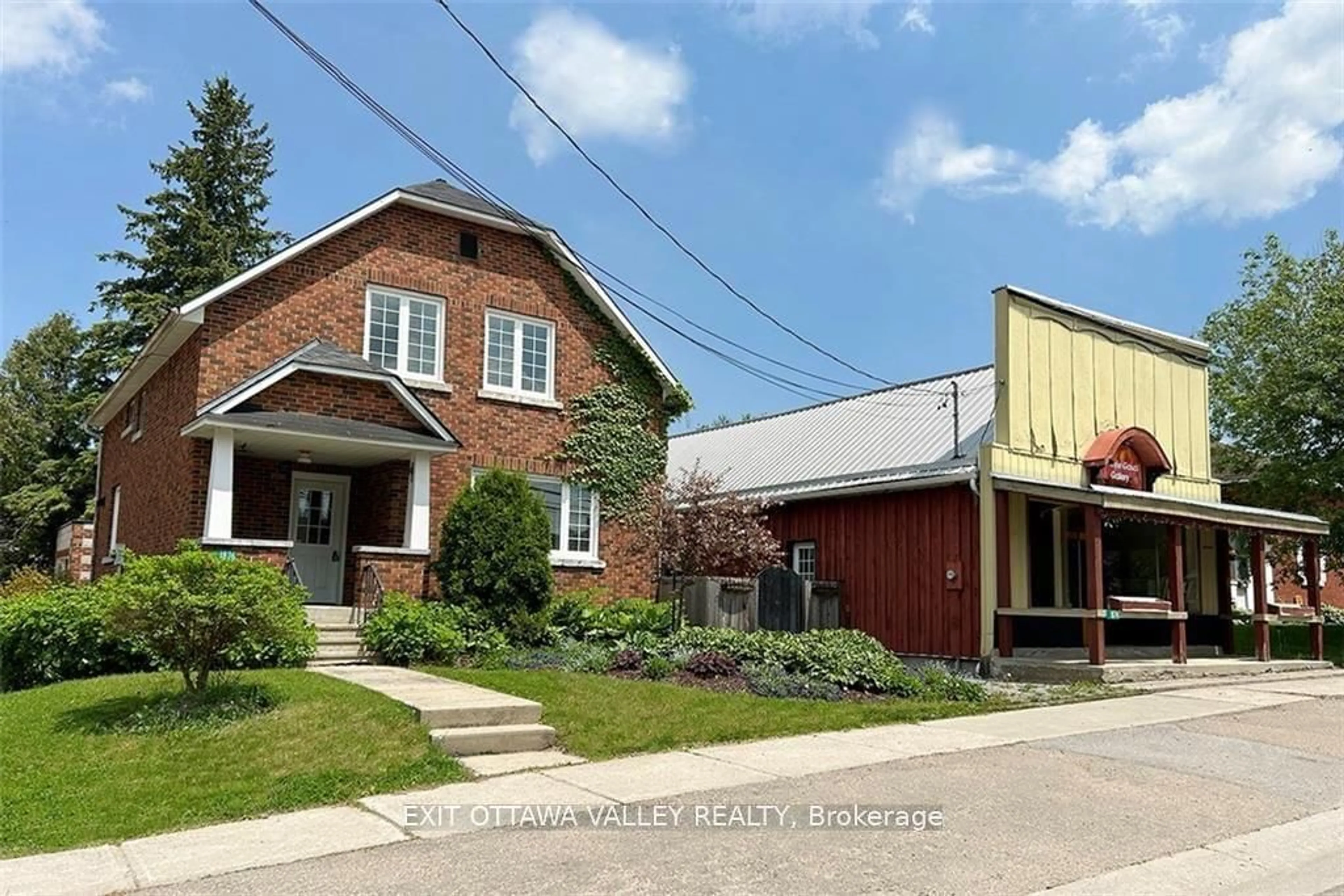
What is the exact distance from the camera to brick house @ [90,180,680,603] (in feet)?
48.5

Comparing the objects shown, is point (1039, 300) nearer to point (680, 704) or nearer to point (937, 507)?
point (937, 507)

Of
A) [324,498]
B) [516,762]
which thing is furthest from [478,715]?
[324,498]

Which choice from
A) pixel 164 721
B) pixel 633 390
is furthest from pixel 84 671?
pixel 633 390

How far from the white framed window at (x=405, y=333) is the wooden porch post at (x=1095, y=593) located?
412 inches

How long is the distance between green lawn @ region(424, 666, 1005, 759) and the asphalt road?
5.36 ft

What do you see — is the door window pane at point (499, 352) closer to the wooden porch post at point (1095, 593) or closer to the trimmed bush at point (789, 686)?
the trimmed bush at point (789, 686)

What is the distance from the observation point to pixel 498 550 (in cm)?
1502

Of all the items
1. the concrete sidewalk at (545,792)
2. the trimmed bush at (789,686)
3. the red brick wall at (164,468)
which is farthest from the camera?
the red brick wall at (164,468)

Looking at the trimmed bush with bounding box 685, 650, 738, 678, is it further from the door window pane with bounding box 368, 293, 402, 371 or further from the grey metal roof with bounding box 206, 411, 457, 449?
the door window pane with bounding box 368, 293, 402, 371

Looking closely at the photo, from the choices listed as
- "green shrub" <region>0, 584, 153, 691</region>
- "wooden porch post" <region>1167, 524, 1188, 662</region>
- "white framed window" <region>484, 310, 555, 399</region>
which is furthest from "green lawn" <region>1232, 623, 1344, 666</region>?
"green shrub" <region>0, 584, 153, 691</region>

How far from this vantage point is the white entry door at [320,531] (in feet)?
53.6

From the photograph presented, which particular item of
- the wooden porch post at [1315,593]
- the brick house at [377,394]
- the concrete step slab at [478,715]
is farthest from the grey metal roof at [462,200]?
the wooden porch post at [1315,593]

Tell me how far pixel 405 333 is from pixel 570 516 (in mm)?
4167

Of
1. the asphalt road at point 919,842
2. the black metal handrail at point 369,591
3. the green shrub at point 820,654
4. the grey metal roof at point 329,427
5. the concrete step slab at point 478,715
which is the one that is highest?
the grey metal roof at point 329,427
